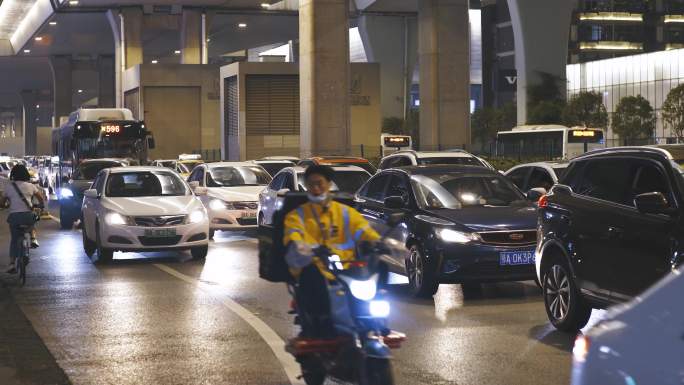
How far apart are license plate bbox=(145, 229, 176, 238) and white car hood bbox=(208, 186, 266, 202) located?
19.8 ft

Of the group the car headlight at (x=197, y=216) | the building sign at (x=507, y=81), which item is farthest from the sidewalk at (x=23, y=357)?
the building sign at (x=507, y=81)

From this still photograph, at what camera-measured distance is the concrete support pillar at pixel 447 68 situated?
165ft

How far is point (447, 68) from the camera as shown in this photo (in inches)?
1986

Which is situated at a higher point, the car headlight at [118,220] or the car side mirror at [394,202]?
the car side mirror at [394,202]

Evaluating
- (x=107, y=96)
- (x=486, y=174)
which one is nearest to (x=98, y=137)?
(x=486, y=174)

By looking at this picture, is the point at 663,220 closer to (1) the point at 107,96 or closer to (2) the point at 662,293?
(2) the point at 662,293

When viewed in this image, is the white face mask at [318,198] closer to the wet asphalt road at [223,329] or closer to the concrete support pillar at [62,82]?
the wet asphalt road at [223,329]

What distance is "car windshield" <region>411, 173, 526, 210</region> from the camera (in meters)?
14.6

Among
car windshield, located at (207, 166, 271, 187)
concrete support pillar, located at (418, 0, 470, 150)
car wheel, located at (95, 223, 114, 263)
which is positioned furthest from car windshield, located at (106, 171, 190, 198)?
concrete support pillar, located at (418, 0, 470, 150)

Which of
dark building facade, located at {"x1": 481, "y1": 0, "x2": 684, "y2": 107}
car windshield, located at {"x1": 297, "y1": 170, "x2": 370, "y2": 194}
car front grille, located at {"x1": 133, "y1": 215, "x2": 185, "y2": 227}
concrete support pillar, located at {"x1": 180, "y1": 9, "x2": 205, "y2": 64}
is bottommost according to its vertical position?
car front grille, located at {"x1": 133, "y1": 215, "x2": 185, "y2": 227}

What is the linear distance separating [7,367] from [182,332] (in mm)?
2152

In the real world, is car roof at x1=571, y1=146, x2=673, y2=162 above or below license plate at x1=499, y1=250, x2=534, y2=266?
above

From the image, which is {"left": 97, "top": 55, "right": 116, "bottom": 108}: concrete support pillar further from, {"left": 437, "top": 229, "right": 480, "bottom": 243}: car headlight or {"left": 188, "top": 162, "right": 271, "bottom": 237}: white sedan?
{"left": 437, "top": 229, "right": 480, "bottom": 243}: car headlight

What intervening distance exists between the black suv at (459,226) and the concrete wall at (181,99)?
5509cm
